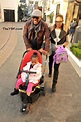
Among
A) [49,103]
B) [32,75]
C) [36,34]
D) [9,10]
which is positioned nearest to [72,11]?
[36,34]

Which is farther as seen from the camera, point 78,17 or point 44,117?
point 78,17

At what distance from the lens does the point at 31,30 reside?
2.58 meters

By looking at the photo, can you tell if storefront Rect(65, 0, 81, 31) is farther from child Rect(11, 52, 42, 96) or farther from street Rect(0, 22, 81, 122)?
child Rect(11, 52, 42, 96)

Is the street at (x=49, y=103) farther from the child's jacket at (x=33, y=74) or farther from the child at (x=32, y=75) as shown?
the child's jacket at (x=33, y=74)

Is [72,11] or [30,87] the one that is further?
[72,11]

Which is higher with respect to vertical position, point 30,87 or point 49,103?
point 30,87

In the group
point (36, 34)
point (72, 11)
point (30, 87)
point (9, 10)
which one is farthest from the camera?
point (9, 10)

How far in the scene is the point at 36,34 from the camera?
2.63 meters

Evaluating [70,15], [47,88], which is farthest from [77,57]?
[70,15]

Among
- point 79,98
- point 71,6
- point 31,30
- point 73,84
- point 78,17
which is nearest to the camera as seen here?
point 31,30

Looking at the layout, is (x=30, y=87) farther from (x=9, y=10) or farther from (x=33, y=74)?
(x=9, y=10)

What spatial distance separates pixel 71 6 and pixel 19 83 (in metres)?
9.21

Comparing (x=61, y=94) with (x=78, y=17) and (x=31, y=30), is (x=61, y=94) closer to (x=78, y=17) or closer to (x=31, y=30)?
(x=31, y=30)

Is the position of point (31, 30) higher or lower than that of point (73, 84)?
higher
